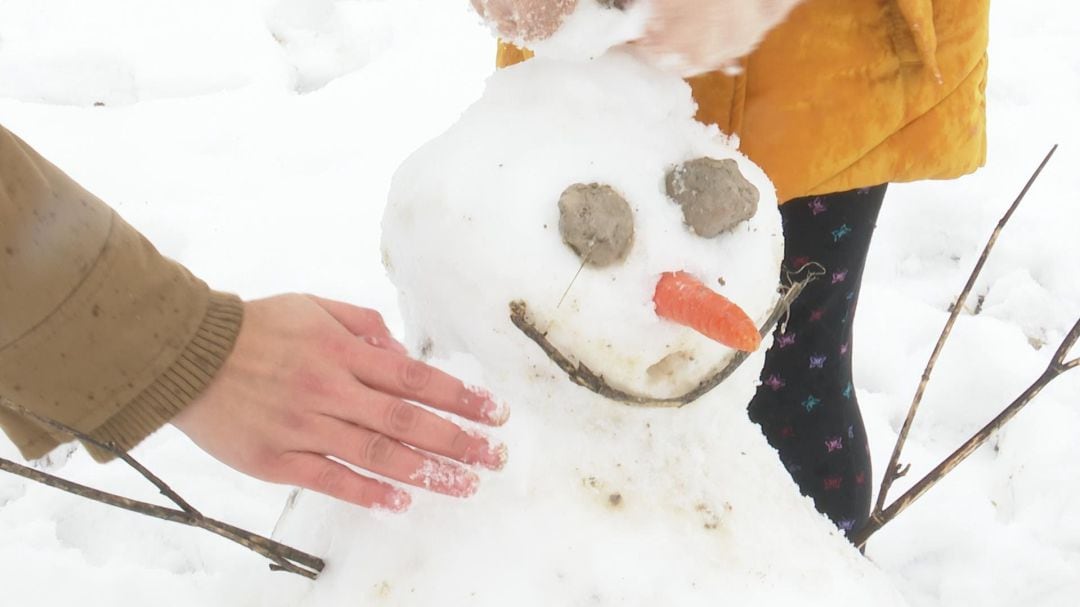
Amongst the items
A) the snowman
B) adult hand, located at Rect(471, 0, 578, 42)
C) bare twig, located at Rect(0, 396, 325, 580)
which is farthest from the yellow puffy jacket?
bare twig, located at Rect(0, 396, 325, 580)

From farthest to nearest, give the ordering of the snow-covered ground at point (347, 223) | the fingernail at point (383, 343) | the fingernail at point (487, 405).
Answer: the snow-covered ground at point (347, 223), the fingernail at point (383, 343), the fingernail at point (487, 405)

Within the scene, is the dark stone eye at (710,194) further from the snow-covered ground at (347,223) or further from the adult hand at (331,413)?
the snow-covered ground at (347,223)

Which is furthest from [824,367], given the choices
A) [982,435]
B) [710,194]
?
[710,194]

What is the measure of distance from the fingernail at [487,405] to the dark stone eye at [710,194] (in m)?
0.24

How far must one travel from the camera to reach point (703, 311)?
710mm

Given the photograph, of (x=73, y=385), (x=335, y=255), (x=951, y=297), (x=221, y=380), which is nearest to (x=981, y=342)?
(x=951, y=297)

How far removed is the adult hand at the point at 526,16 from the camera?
72cm

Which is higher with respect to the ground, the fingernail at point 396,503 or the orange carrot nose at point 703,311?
the orange carrot nose at point 703,311

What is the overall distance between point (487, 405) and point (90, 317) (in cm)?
40

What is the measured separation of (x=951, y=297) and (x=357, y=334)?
5.43ft

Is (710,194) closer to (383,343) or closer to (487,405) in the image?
(487,405)

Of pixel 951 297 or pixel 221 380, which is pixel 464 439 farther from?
pixel 951 297

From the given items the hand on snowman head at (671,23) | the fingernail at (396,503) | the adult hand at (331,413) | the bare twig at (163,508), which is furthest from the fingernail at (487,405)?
the hand on snowman head at (671,23)

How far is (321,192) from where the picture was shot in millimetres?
2221
